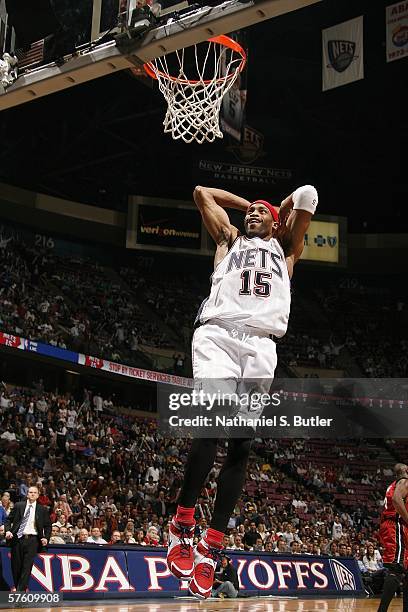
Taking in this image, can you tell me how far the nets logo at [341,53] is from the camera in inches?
734

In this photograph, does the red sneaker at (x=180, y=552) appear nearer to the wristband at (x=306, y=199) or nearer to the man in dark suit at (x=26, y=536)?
the wristband at (x=306, y=199)

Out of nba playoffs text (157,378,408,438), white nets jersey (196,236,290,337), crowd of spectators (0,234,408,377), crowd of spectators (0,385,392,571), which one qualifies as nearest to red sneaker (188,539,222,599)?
white nets jersey (196,236,290,337)

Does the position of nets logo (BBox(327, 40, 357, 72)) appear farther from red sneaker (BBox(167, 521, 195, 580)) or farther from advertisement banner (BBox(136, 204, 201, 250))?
red sneaker (BBox(167, 521, 195, 580))

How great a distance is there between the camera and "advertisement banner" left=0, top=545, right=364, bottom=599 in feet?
36.7

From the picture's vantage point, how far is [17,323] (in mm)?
21656

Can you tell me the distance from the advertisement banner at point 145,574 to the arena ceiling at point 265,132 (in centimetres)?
1517

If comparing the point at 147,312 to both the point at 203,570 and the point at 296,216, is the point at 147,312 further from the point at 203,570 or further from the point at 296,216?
the point at 203,570

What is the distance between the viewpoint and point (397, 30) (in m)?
18.4

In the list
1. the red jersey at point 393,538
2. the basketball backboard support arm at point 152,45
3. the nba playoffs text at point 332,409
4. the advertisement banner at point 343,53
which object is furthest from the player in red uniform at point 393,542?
the advertisement banner at point 343,53

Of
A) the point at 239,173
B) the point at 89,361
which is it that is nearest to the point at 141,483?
the point at 89,361

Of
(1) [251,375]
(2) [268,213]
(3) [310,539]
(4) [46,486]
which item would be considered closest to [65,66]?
(2) [268,213]

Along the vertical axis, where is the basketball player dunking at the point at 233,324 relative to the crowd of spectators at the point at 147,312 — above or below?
below

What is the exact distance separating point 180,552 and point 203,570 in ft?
0.53

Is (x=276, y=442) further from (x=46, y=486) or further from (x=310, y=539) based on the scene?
(x=46, y=486)
